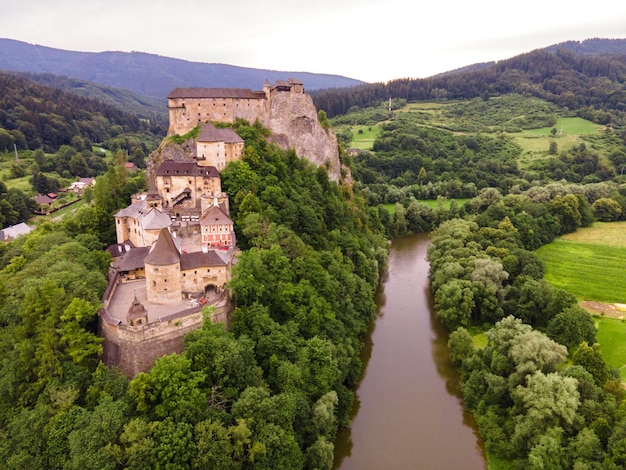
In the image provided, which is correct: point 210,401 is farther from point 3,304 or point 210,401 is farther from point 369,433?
point 3,304

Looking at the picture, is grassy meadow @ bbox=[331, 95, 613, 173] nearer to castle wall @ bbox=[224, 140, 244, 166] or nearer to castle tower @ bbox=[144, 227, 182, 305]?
castle wall @ bbox=[224, 140, 244, 166]

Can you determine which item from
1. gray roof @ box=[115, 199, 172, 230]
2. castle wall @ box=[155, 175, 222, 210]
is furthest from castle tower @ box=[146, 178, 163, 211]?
castle wall @ box=[155, 175, 222, 210]

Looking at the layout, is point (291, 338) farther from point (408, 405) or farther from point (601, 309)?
point (601, 309)

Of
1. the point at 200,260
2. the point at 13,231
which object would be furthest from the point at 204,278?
the point at 13,231

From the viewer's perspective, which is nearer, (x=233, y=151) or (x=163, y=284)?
(x=163, y=284)

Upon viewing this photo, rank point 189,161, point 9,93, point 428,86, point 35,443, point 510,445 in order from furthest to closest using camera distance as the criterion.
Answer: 1. point 428,86
2. point 9,93
3. point 189,161
4. point 510,445
5. point 35,443

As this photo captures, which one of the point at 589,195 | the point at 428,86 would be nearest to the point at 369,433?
the point at 589,195
